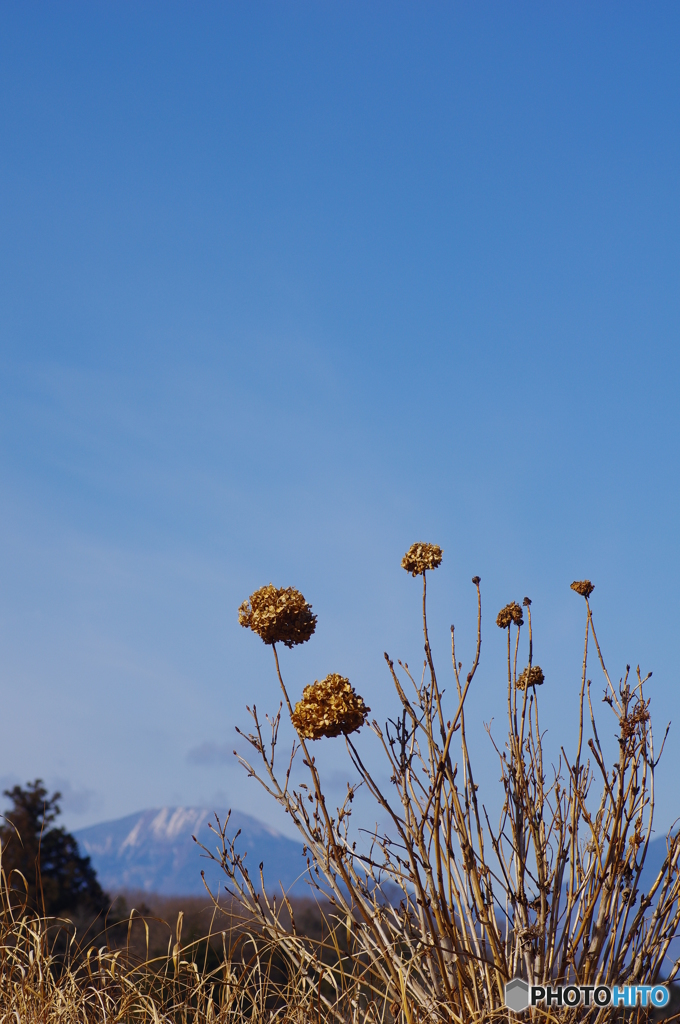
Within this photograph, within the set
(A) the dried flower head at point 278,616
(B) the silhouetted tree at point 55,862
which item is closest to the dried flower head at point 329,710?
(A) the dried flower head at point 278,616

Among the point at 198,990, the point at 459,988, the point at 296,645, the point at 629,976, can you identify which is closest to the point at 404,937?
the point at 459,988

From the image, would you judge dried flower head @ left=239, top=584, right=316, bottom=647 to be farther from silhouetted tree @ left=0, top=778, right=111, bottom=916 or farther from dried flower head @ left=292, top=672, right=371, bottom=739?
silhouetted tree @ left=0, top=778, right=111, bottom=916

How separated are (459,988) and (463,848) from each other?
1.50 feet

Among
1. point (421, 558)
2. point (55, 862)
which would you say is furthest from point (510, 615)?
point (55, 862)

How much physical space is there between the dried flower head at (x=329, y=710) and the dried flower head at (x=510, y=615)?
1.11m

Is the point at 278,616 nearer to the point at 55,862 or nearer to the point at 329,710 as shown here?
the point at 329,710

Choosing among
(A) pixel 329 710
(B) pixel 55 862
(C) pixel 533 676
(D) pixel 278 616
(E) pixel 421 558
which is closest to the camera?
(A) pixel 329 710

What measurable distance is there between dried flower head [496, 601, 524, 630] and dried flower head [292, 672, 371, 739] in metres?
1.11

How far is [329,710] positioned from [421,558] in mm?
635

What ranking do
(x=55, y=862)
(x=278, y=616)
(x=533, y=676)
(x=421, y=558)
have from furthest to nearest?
(x=55, y=862)
(x=533, y=676)
(x=421, y=558)
(x=278, y=616)

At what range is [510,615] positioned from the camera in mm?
3451

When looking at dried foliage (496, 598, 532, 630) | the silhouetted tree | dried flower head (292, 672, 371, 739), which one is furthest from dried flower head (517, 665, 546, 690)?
the silhouetted tree

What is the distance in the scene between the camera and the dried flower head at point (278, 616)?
8.70 feet

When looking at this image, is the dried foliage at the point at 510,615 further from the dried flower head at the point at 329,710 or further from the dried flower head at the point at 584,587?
the dried flower head at the point at 329,710
